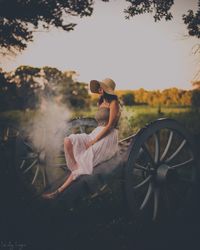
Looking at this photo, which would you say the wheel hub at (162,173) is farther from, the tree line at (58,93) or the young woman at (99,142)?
the tree line at (58,93)

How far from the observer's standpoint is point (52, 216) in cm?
436

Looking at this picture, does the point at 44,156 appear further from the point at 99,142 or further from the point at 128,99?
the point at 128,99

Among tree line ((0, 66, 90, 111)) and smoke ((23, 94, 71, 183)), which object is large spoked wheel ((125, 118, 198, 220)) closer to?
smoke ((23, 94, 71, 183))

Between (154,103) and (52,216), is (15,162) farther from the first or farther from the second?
(154,103)

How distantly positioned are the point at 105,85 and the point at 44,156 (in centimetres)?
122

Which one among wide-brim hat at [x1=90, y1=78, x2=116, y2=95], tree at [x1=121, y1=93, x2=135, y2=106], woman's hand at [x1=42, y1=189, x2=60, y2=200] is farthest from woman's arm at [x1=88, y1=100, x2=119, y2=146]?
tree at [x1=121, y1=93, x2=135, y2=106]

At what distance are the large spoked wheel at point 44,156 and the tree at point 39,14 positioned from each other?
4.35 ft

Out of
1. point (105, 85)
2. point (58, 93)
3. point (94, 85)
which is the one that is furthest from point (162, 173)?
point (58, 93)

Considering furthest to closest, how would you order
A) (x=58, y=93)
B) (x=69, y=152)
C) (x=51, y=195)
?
(x=58, y=93) < (x=69, y=152) < (x=51, y=195)

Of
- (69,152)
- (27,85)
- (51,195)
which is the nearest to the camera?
(51,195)

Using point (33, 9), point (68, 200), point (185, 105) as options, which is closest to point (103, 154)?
point (68, 200)

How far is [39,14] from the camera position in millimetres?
5555

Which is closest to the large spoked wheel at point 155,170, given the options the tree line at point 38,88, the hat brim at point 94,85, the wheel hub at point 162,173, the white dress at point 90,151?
the wheel hub at point 162,173

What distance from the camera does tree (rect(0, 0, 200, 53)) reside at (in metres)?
5.41
